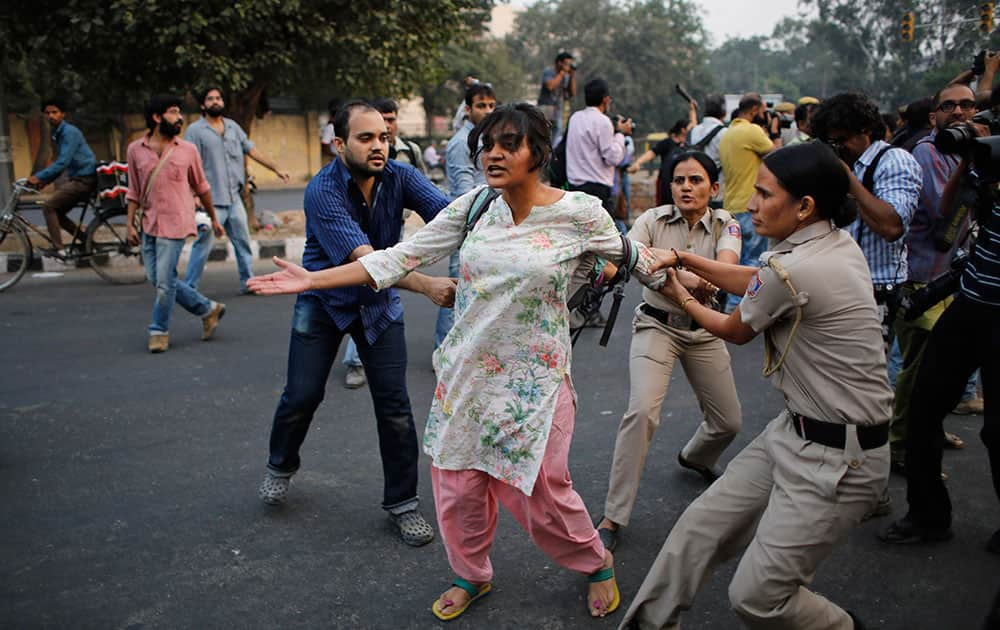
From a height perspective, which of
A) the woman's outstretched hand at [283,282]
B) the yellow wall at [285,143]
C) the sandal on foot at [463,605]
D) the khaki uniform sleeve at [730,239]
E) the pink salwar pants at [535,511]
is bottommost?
the yellow wall at [285,143]

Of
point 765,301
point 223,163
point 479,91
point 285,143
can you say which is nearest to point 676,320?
point 765,301

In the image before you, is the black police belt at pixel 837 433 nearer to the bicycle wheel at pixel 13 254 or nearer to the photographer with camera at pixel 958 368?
the photographer with camera at pixel 958 368

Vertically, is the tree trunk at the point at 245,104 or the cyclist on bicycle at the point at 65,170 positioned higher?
the tree trunk at the point at 245,104

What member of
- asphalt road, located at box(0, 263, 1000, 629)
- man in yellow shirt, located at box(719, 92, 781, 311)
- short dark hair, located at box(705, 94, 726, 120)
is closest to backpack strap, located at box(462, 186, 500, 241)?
asphalt road, located at box(0, 263, 1000, 629)

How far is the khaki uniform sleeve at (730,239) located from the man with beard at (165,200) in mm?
4553

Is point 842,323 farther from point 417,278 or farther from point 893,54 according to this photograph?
point 893,54


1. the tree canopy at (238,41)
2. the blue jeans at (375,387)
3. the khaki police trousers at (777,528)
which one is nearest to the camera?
the khaki police trousers at (777,528)

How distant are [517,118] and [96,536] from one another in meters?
2.60

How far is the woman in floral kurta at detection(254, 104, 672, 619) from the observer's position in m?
2.79

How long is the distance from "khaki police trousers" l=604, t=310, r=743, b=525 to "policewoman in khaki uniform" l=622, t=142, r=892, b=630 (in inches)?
39.0

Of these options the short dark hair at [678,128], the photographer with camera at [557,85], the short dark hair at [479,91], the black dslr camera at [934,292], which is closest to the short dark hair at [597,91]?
the photographer with camera at [557,85]

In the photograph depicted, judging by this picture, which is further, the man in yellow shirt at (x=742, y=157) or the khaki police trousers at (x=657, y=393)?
the man in yellow shirt at (x=742, y=157)

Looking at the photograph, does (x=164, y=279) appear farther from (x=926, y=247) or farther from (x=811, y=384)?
(x=811, y=384)

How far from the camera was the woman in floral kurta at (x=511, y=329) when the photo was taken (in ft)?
9.17
